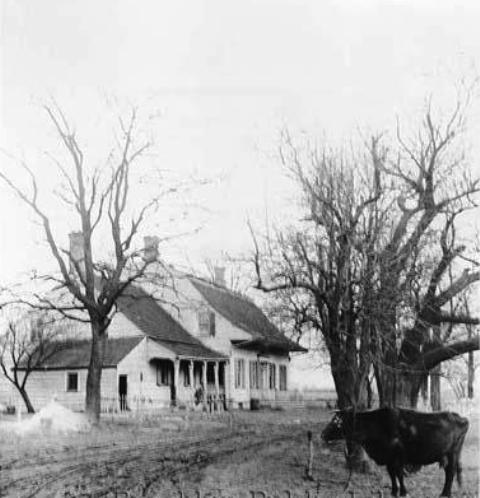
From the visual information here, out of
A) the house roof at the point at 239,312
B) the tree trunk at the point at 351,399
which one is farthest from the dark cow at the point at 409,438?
the house roof at the point at 239,312

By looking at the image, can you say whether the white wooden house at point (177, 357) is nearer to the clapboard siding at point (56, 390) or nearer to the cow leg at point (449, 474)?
the clapboard siding at point (56, 390)

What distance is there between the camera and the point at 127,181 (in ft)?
66.9

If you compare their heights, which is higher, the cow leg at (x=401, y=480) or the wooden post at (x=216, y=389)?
the wooden post at (x=216, y=389)

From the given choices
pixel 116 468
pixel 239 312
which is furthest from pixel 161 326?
pixel 116 468

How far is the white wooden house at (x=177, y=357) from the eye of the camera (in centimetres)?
2330

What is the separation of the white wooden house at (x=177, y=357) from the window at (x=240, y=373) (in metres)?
0.05

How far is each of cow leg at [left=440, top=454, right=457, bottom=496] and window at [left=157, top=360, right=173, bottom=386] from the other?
64.2ft

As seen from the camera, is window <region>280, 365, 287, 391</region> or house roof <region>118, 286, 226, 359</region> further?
window <region>280, 365, 287, 391</region>

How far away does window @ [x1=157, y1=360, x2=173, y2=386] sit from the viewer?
31.4 metres

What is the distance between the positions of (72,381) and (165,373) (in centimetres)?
997

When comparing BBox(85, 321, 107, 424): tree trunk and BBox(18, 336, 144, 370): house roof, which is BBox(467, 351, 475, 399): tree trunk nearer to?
BBox(85, 321, 107, 424): tree trunk

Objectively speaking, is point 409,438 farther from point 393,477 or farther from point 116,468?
point 116,468

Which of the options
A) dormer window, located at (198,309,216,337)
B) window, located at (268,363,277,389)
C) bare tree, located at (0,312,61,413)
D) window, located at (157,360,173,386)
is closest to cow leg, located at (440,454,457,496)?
bare tree, located at (0,312,61,413)

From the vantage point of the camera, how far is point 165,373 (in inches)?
1264
